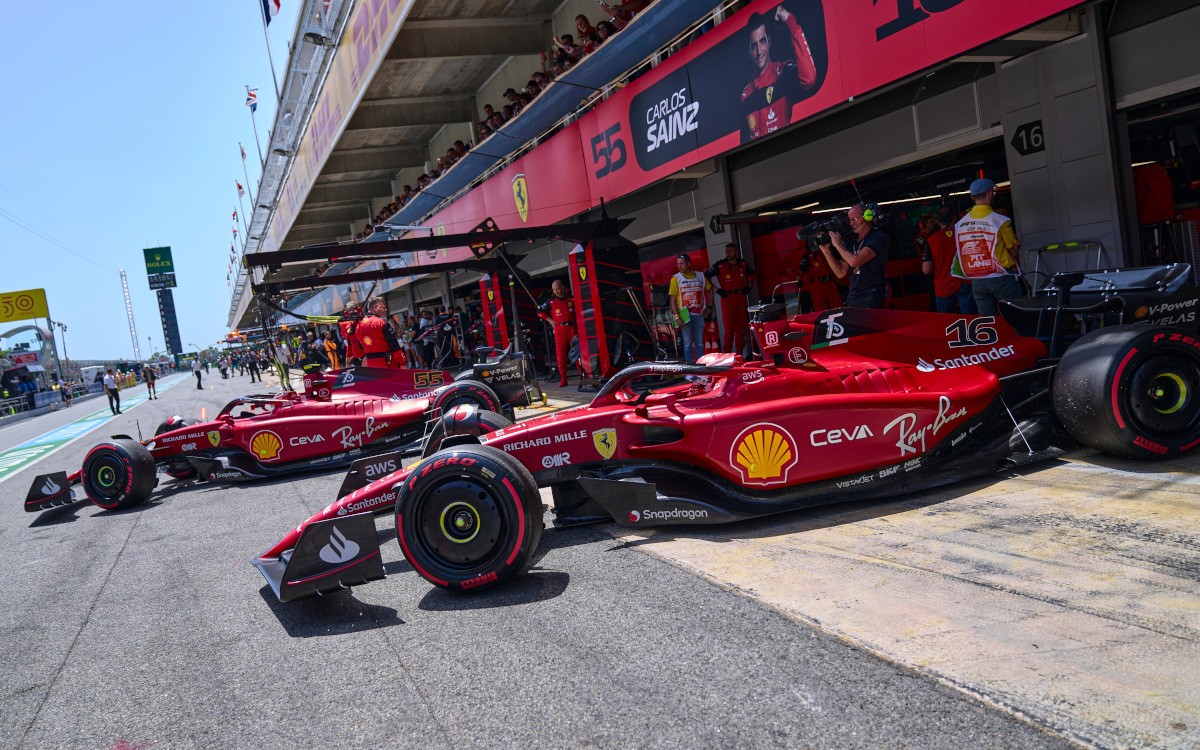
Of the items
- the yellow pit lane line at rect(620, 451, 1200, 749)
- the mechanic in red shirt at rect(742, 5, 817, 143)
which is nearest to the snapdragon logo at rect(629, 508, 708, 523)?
the yellow pit lane line at rect(620, 451, 1200, 749)

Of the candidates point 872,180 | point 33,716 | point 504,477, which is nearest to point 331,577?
point 504,477

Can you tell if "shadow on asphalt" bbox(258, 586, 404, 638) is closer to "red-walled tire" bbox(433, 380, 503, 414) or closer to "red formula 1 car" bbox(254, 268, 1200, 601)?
"red formula 1 car" bbox(254, 268, 1200, 601)

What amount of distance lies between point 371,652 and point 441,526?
74 centimetres

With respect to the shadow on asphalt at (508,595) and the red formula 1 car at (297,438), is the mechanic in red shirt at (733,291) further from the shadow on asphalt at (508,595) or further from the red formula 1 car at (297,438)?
the shadow on asphalt at (508,595)

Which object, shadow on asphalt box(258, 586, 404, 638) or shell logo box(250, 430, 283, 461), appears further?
shell logo box(250, 430, 283, 461)

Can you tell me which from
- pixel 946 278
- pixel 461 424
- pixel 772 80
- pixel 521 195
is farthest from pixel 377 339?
pixel 946 278

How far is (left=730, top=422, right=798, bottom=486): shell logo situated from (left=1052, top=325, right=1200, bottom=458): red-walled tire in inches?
64.0

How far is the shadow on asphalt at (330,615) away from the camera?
360 cm

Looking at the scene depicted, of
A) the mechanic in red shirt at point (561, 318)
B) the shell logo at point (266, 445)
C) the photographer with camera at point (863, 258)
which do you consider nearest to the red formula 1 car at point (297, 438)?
the shell logo at point (266, 445)

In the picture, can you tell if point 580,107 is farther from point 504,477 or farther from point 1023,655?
point 1023,655

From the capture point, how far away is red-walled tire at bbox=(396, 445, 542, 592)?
12.4 feet

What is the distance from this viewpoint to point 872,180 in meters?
10.5

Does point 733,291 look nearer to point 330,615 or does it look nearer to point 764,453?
point 764,453

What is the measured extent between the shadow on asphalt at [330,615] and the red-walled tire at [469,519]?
29 centimetres
